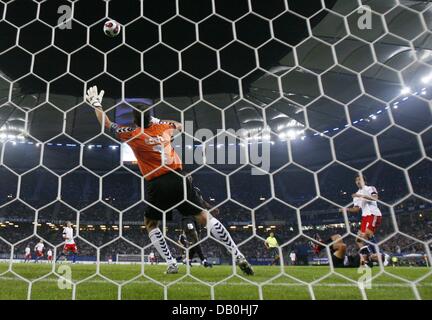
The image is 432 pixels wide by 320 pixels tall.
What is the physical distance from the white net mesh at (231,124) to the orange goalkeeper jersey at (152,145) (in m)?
0.21

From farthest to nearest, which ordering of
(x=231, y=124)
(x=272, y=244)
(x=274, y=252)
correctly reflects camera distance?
1. (x=231, y=124)
2. (x=274, y=252)
3. (x=272, y=244)

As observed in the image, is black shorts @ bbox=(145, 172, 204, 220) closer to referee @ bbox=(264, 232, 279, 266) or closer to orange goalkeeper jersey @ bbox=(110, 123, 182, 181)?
orange goalkeeper jersey @ bbox=(110, 123, 182, 181)

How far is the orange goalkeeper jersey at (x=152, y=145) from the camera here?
2127mm

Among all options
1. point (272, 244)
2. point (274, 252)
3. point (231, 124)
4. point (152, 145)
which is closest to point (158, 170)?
point (152, 145)

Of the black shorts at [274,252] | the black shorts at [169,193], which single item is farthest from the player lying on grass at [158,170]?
the black shorts at [274,252]

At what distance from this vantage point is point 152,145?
2160 millimetres

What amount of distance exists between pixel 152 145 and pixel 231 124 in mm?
9227

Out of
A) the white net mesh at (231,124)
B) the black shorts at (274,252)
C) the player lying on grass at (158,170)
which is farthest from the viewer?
the black shorts at (274,252)

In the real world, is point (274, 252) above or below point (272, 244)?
above

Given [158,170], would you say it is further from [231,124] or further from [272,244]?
[231,124]

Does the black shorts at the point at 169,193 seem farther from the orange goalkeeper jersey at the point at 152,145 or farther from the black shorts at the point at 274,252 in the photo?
the black shorts at the point at 274,252

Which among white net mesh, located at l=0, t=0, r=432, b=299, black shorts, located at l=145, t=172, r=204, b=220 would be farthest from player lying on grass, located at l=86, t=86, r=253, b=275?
white net mesh, located at l=0, t=0, r=432, b=299

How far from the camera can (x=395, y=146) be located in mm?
12164

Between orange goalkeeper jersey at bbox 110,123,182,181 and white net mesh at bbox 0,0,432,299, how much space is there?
213mm
